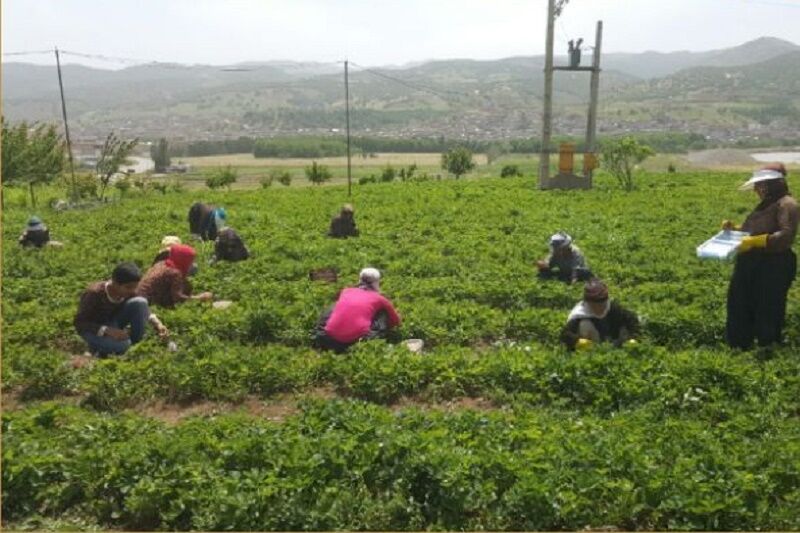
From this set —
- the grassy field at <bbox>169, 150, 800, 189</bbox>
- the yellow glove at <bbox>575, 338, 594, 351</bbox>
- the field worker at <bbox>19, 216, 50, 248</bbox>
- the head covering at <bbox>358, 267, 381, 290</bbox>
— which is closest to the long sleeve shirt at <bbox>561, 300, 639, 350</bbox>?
the yellow glove at <bbox>575, 338, 594, 351</bbox>

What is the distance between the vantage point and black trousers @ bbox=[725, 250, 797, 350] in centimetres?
795

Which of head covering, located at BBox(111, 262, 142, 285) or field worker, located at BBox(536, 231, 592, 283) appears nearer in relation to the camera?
head covering, located at BBox(111, 262, 142, 285)

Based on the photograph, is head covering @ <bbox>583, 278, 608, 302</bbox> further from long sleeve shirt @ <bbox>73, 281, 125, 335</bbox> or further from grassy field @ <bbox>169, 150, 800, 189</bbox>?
grassy field @ <bbox>169, 150, 800, 189</bbox>

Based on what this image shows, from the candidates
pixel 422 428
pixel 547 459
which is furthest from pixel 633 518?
pixel 422 428

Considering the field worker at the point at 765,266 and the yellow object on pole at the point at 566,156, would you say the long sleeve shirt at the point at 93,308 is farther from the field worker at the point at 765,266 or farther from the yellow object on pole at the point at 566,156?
the yellow object on pole at the point at 566,156

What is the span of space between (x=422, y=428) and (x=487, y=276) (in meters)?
6.24

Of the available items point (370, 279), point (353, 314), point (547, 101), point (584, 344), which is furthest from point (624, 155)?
point (353, 314)

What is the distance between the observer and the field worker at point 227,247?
13.4 meters

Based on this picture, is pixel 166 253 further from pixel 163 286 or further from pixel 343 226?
pixel 343 226

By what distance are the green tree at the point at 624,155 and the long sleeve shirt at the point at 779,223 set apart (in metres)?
19.1

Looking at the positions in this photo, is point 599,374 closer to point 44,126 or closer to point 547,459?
point 547,459

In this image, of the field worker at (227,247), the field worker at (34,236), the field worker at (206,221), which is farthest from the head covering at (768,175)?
the field worker at (34,236)

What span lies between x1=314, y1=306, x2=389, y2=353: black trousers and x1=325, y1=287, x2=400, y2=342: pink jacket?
0.18 feet

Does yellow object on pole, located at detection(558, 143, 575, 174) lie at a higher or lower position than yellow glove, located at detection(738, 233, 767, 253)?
lower
